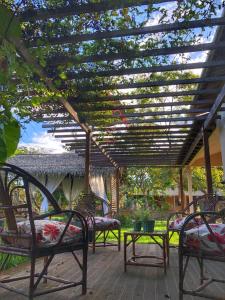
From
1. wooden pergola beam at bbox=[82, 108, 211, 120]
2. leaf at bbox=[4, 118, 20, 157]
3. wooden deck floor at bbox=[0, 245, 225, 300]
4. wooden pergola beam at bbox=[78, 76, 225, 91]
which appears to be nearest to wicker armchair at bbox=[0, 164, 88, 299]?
leaf at bbox=[4, 118, 20, 157]

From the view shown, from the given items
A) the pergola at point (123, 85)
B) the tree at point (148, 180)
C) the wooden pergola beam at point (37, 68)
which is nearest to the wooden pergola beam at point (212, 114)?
the pergola at point (123, 85)

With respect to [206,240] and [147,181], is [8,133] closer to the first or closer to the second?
[206,240]

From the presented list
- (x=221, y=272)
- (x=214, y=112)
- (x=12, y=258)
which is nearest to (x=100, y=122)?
(x=214, y=112)

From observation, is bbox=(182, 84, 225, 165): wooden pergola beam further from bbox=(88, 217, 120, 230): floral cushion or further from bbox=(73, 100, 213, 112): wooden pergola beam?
bbox=(88, 217, 120, 230): floral cushion

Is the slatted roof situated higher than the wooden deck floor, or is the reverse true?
the slatted roof

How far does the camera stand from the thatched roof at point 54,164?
12102 millimetres

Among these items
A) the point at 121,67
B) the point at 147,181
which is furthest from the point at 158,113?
the point at 147,181

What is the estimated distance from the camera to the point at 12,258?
3.86 m

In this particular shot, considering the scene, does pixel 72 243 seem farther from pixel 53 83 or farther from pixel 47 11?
pixel 53 83

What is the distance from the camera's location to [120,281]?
2982 mm

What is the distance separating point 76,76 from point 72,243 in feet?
6.84

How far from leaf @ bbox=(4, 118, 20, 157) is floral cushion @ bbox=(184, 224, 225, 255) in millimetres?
1329

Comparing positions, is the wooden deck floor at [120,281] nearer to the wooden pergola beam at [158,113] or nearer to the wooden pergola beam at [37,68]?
the wooden pergola beam at [37,68]

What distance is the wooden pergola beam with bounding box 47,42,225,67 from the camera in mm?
3100
